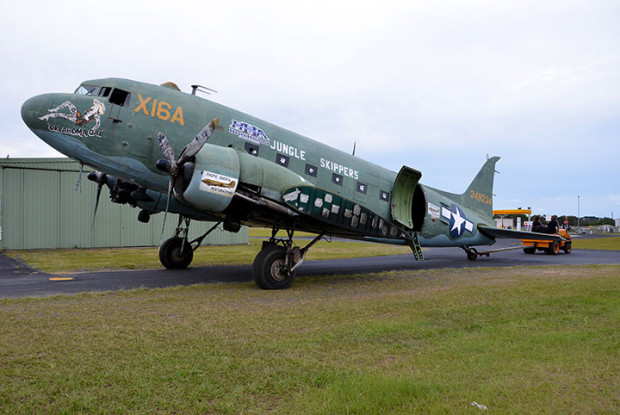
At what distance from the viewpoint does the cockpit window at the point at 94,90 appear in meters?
11.4

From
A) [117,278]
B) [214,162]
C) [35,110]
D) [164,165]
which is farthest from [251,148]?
[117,278]

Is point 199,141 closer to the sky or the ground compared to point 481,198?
closer to the sky

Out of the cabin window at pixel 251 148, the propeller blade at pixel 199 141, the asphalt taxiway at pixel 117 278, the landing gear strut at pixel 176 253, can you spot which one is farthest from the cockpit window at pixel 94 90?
the landing gear strut at pixel 176 253

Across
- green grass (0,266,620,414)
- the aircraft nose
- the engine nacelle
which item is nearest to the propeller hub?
the engine nacelle

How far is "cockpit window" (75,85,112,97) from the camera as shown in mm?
11430

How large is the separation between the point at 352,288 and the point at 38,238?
2356cm

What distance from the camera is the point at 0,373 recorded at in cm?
486

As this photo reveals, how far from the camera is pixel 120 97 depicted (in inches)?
452

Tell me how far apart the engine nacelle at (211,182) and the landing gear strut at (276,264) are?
2118 millimetres

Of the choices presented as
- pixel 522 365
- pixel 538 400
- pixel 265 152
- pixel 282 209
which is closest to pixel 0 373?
pixel 538 400

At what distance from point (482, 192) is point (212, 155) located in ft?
51.6

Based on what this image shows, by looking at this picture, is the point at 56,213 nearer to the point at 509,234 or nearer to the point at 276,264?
the point at 276,264

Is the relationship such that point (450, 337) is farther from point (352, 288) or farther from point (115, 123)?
point (115, 123)

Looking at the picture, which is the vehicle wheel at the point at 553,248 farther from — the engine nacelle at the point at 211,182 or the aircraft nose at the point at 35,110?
the aircraft nose at the point at 35,110
